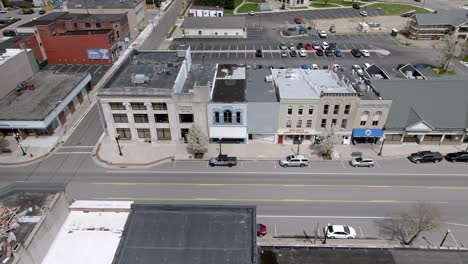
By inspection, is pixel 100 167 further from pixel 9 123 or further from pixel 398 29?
pixel 398 29

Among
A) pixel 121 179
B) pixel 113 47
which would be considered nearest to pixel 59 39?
pixel 113 47

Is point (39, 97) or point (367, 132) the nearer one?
point (367, 132)

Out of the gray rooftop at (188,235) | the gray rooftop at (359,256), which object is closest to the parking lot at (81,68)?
the gray rooftop at (188,235)

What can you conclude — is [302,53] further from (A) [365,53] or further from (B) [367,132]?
(B) [367,132]

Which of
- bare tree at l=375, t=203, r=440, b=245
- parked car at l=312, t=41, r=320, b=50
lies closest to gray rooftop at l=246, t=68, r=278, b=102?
bare tree at l=375, t=203, r=440, b=245

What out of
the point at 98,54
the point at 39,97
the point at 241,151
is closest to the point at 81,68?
the point at 98,54
